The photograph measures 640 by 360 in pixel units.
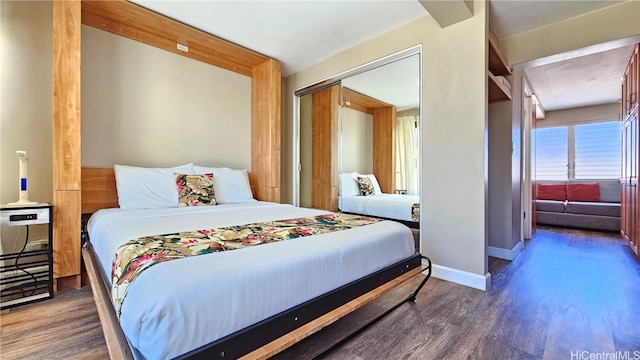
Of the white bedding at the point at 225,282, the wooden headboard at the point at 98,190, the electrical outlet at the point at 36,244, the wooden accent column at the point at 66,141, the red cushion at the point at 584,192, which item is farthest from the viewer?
the red cushion at the point at 584,192

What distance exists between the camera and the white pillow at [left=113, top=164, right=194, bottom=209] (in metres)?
2.50

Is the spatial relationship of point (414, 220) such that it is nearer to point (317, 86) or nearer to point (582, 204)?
point (317, 86)

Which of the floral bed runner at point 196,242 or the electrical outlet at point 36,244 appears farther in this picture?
the electrical outlet at point 36,244

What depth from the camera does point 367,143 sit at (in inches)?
148

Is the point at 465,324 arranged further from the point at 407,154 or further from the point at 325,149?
the point at 325,149

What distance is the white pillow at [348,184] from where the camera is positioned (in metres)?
3.77

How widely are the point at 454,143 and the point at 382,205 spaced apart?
115cm

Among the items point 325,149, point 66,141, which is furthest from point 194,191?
point 325,149

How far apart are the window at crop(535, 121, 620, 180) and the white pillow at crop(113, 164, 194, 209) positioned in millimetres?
7686

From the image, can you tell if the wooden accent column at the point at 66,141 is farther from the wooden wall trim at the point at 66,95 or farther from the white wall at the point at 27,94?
the white wall at the point at 27,94

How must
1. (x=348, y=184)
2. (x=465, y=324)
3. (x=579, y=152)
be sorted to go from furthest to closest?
(x=579, y=152) → (x=348, y=184) → (x=465, y=324)

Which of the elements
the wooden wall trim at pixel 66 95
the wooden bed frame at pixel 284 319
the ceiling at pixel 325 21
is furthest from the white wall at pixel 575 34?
the wooden wall trim at pixel 66 95

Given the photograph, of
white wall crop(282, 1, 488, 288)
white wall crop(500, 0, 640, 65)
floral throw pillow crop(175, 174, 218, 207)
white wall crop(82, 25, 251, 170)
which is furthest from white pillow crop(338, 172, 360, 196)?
white wall crop(500, 0, 640, 65)

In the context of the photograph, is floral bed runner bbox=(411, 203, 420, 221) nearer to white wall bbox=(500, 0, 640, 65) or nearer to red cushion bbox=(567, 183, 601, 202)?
white wall bbox=(500, 0, 640, 65)
